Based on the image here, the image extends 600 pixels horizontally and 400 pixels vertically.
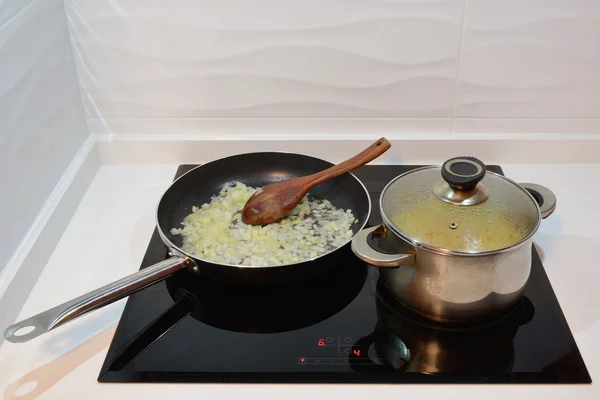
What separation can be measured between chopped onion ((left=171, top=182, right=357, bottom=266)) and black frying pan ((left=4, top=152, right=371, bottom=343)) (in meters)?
0.02

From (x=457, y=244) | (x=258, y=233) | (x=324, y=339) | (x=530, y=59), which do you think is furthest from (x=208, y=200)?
(x=530, y=59)

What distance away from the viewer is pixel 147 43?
3.51ft

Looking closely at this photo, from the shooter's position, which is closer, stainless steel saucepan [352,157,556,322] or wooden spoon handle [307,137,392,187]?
stainless steel saucepan [352,157,556,322]

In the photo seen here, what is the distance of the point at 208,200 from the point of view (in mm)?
1085

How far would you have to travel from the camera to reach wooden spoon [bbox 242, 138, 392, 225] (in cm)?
98

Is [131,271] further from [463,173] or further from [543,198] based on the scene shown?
[543,198]

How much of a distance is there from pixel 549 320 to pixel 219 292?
481mm

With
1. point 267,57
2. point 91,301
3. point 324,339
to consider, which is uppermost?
point 267,57

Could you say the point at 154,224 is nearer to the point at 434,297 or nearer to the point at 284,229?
the point at 284,229

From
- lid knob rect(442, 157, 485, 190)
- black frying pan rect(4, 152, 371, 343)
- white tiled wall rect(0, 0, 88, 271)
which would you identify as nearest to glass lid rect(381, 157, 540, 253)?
lid knob rect(442, 157, 485, 190)

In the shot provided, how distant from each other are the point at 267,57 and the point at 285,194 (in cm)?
28

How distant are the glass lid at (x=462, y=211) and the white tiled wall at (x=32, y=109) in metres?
0.57

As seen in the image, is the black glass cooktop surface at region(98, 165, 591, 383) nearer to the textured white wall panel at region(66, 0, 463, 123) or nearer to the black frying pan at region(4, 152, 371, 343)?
the black frying pan at region(4, 152, 371, 343)

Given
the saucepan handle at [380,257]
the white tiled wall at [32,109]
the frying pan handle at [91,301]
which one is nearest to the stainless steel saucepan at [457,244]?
the saucepan handle at [380,257]
